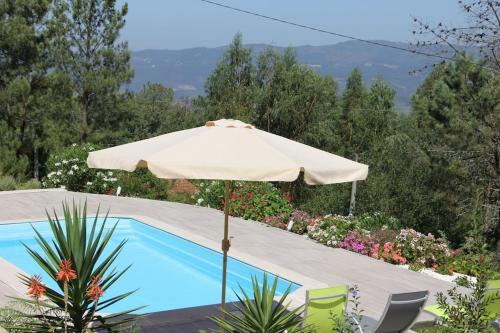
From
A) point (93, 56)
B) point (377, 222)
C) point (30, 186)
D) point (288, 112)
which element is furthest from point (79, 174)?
point (93, 56)

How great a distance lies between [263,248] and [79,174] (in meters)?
7.05

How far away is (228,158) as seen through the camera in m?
4.36

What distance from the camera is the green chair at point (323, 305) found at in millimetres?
4914

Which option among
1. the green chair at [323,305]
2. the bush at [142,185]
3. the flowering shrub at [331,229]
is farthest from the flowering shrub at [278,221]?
the green chair at [323,305]

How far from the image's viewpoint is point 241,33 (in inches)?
1038

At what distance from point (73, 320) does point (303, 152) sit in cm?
217

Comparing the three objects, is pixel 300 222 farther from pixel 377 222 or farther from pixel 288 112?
pixel 288 112

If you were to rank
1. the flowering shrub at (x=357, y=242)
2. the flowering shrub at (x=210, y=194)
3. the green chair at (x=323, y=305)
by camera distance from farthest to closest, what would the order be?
the flowering shrub at (x=210, y=194), the flowering shrub at (x=357, y=242), the green chair at (x=323, y=305)

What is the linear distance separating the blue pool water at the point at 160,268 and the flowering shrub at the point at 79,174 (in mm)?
3500

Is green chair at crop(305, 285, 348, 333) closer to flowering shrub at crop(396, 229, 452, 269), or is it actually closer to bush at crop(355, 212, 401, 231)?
flowering shrub at crop(396, 229, 452, 269)

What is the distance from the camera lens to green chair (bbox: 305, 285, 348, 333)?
4.91m

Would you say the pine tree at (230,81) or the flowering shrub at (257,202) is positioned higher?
the pine tree at (230,81)

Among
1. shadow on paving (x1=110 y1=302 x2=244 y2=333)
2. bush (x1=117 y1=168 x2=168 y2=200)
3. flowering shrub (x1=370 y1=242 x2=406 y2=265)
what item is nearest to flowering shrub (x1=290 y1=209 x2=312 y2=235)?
flowering shrub (x1=370 y1=242 x2=406 y2=265)

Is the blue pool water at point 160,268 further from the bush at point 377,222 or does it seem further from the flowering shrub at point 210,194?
the bush at point 377,222
